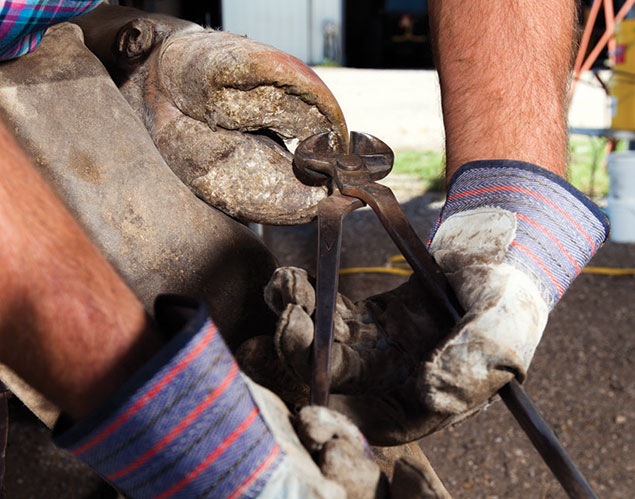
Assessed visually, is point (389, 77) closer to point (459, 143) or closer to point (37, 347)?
point (459, 143)

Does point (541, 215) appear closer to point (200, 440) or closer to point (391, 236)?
point (391, 236)

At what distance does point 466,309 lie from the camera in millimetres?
875

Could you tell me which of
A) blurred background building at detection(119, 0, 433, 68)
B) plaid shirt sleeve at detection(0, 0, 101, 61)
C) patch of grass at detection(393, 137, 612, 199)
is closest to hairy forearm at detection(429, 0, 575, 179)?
plaid shirt sleeve at detection(0, 0, 101, 61)

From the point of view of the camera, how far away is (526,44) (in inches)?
44.6

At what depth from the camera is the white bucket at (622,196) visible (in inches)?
139

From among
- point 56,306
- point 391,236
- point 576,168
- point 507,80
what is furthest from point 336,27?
point 56,306

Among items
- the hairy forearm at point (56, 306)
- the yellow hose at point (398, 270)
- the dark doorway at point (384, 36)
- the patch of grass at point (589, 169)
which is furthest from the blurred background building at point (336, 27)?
the hairy forearm at point (56, 306)

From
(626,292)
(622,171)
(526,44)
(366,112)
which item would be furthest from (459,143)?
(366,112)

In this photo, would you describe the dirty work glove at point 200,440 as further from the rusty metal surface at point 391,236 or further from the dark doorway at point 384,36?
the dark doorway at point 384,36

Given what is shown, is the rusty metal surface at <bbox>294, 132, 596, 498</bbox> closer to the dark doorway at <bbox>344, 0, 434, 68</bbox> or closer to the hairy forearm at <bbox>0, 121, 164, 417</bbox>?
the hairy forearm at <bbox>0, 121, 164, 417</bbox>

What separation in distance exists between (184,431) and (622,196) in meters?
3.42

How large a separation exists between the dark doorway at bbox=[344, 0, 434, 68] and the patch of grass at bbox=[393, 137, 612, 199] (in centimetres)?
644

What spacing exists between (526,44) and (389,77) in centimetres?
818

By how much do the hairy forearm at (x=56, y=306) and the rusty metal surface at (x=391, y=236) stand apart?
26 centimetres
